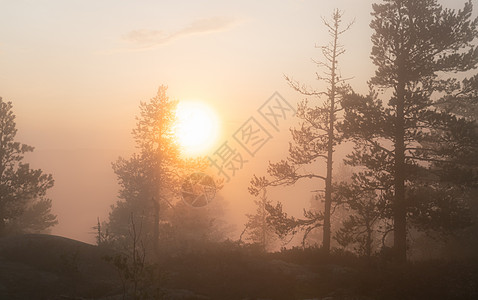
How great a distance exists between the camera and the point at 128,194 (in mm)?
41062

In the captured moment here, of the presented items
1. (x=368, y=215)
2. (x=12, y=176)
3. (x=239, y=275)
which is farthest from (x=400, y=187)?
(x=12, y=176)

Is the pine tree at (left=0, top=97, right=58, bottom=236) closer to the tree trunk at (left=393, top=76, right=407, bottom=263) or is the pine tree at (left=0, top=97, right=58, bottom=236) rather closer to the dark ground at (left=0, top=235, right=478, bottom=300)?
the dark ground at (left=0, top=235, right=478, bottom=300)

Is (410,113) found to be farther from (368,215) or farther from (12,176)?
(12,176)

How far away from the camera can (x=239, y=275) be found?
17.5 m

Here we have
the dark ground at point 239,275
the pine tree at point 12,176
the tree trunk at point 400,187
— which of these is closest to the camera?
the dark ground at point 239,275

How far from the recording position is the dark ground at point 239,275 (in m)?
14.4

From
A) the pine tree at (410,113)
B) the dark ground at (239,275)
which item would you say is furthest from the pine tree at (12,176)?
the pine tree at (410,113)

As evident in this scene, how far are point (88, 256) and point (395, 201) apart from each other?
1661cm

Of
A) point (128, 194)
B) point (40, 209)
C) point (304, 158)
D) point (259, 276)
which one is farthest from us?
point (128, 194)

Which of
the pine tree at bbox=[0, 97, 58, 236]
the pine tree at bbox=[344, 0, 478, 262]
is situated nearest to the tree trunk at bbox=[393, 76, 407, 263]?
the pine tree at bbox=[344, 0, 478, 262]

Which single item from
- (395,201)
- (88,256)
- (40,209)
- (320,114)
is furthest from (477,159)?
(40,209)

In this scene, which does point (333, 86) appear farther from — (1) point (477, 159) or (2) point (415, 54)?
(1) point (477, 159)

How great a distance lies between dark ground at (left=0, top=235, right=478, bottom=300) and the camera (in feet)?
47.2

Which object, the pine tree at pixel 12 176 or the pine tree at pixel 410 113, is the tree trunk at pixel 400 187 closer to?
the pine tree at pixel 410 113
